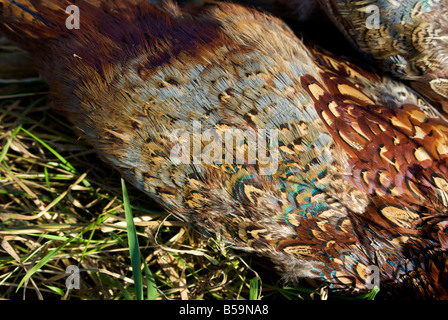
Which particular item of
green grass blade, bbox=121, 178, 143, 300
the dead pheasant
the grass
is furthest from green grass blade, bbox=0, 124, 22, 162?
the dead pheasant

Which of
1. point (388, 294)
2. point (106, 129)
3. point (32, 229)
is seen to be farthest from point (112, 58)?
point (388, 294)

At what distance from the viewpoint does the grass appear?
156cm

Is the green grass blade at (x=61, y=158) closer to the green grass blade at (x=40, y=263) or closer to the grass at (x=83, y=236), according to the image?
the grass at (x=83, y=236)

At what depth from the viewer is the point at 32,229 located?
5.18 ft

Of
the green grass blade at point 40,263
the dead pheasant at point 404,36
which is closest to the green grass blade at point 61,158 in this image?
the green grass blade at point 40,263

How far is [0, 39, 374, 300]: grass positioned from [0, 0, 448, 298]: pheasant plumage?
0.22 metres

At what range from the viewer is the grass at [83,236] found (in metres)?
1.56

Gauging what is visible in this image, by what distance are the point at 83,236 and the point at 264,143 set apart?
0.93 metres

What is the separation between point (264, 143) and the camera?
1205mm

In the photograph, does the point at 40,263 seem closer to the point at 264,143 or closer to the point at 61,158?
the point at 61,158

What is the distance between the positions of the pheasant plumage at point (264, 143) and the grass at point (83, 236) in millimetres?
216

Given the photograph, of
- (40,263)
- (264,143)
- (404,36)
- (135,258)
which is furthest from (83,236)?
(404,36)

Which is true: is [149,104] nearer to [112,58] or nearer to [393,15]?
[112,58]

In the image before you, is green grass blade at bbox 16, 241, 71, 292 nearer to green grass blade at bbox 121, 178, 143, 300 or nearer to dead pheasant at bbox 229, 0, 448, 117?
green grass blade at bbox 121, 178, 143, 300
